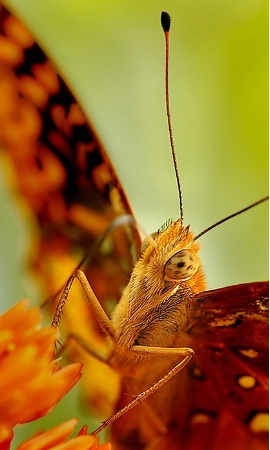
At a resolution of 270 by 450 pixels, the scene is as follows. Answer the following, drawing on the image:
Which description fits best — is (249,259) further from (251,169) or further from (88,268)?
(88,268)

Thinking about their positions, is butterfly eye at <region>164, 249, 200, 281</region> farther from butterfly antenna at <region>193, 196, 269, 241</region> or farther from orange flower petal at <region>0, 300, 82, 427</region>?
orange flower petal at <region>0, 300, 82, 427</region>

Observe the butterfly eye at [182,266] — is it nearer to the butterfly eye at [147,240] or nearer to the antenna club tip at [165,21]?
the butterfly eye at [147,240]

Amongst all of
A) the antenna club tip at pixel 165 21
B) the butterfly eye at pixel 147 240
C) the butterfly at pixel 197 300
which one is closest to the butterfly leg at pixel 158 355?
the butterfly at pixel 197 300

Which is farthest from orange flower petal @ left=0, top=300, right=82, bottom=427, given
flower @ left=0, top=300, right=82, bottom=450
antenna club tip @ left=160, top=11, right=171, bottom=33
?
antenna club tip @ left=160, top=11, right=171, bottom=33

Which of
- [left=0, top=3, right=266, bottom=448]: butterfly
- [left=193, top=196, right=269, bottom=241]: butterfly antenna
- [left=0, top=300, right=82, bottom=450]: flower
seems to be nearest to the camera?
[left=0, top=300, right=82, bottom=450]: flower

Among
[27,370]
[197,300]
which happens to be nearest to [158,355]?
[197,300]

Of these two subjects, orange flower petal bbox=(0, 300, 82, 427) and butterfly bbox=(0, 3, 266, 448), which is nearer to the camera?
orange flower petal bbox=(0, 300, 82, 427)

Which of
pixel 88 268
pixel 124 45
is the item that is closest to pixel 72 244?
pixel 88 268
